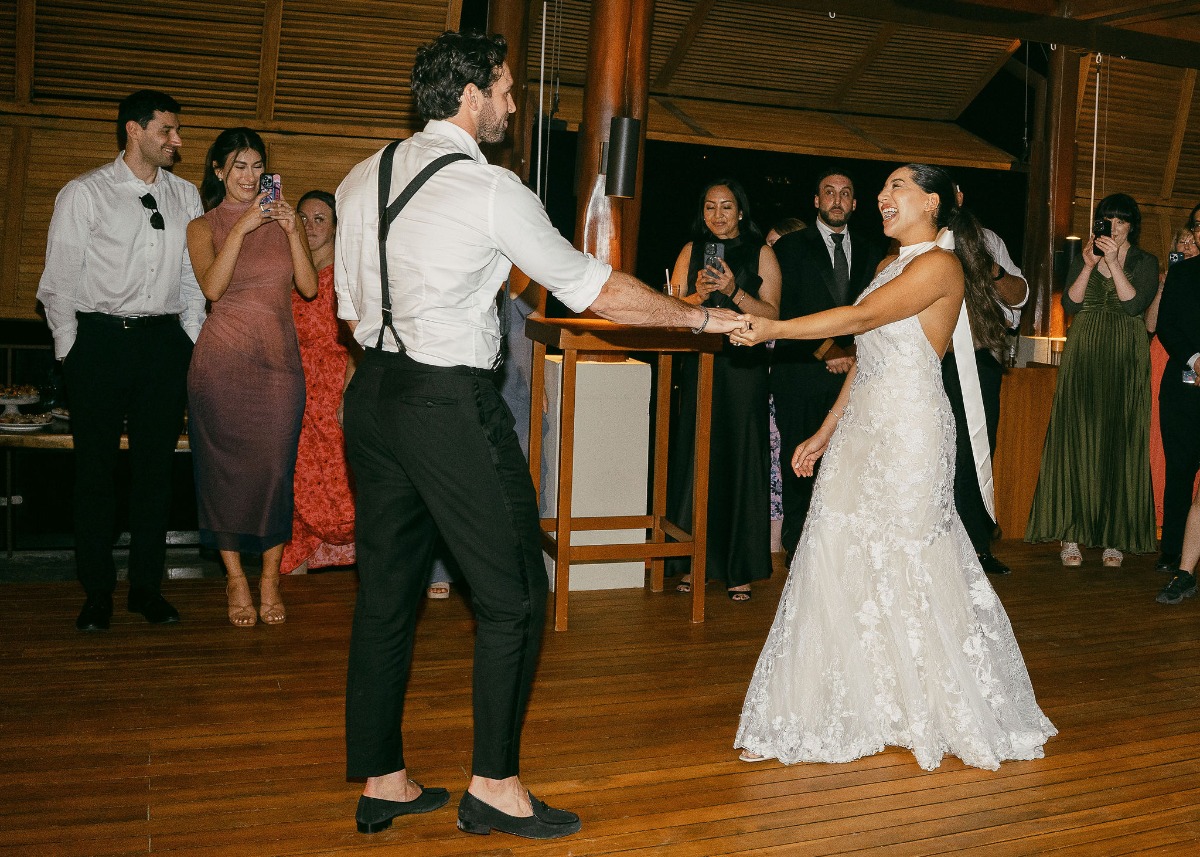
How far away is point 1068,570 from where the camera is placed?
5.44 meters

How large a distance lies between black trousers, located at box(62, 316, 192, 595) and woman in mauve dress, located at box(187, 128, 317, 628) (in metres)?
0.11

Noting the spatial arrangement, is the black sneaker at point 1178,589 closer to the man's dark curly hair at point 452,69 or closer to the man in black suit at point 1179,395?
the man in black suit at point 1179,395

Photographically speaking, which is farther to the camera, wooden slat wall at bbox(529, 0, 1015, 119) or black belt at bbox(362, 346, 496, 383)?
wooden slat wall at bbox(529, 0, 1015, 119)

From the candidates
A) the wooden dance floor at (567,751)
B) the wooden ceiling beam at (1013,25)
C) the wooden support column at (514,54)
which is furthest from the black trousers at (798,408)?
the wooden ceiling beam at (1013,25)

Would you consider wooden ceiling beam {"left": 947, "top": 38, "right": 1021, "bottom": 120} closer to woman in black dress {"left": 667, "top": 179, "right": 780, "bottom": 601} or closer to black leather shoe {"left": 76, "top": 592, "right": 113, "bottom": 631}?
woman in black dress {"left": 667, "top": 179, "right": 780, "bottom": 601}

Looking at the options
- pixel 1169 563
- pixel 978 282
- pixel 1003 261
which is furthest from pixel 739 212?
pixel 1169 563

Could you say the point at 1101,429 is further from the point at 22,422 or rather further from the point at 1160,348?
the point at 22,422

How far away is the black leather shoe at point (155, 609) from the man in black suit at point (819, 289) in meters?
2.81

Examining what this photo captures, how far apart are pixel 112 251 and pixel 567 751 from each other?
7.79 feet

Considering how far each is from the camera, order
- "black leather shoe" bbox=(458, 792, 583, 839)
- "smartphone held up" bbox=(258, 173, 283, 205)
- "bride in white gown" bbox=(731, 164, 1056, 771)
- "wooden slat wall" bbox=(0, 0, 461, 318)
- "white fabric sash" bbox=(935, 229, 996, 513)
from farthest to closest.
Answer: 1. "wooden slat wall" bbox=(0, 0, 461, 318)
2. "smartphone held up" bbox=(258, 173, 283, 205)
3. "white fabric sash" bbox=(935, 229, 996, 513)
4. "bride in white gown" bbox=(731, 164, 1056, 771)
5. "black leather shoe" bbox=(458, 792, 583, 839)

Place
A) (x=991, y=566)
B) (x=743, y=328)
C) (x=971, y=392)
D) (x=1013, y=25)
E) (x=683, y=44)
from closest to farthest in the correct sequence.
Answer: (x=743, y=328)
(x=971, y=392)
(x=991, y=566)
(x=1013, y=25)
(x=683, y=44)

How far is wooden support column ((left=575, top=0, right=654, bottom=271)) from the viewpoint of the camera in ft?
15.8

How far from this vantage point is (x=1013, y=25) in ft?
21.6

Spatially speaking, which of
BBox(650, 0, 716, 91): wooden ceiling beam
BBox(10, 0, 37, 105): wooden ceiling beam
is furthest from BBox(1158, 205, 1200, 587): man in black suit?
BBox(10, 0, 37, 105): wooden ceiling beam
